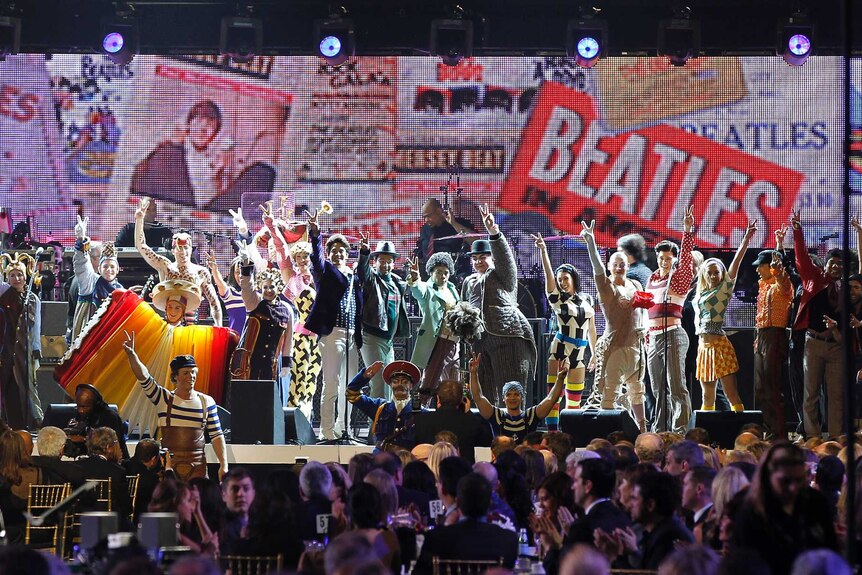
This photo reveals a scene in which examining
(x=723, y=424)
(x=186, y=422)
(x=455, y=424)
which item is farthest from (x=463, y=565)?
(x=723, y=424)

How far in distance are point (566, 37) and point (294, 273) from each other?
111 inches

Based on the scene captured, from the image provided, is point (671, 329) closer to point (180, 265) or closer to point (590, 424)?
point (590, 424)

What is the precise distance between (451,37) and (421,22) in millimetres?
342

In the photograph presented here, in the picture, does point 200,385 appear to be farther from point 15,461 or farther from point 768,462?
point 768,462

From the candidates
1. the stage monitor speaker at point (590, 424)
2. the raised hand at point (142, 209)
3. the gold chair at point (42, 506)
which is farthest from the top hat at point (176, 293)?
the gold chair at point (42, 506)

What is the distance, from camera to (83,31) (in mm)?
11195

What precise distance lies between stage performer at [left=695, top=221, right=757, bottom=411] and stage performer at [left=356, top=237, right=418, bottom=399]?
7.51 feet

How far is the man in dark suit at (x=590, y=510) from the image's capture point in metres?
4.90

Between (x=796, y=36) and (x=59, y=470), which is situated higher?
(x=796, y=36)

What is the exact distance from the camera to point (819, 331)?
1030 centimetres

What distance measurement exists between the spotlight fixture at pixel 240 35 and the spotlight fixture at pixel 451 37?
1379 mm

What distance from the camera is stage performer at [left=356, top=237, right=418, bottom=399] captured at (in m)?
10.6

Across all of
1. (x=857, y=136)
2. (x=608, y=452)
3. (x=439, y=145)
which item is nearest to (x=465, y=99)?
(x=439, y=145)

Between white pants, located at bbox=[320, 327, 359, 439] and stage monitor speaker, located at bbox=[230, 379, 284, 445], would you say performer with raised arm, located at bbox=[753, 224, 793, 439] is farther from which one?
stage monitor speaker, located at bbox=[230, 379, 284, 445]
